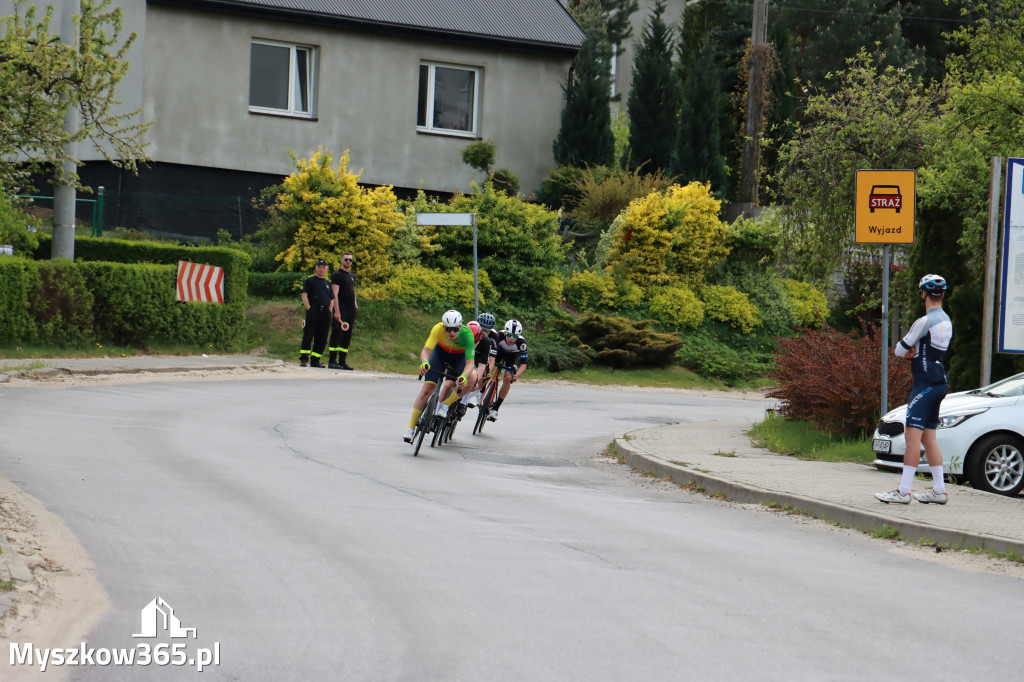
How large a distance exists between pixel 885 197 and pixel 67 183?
1390 cm

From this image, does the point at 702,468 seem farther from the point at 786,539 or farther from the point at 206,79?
the point at 206,79

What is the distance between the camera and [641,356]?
92.5 feet

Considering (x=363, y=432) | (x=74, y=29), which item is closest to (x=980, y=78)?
(x=363, y=432)

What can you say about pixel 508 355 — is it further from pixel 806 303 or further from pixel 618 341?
Result: pixel 806 303

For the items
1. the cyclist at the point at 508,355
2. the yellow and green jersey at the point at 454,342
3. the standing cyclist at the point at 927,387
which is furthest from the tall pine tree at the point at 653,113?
the standing cyclist at the point at 927,387

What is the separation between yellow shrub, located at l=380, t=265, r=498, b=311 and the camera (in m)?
27.8

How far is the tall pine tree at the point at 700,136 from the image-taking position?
1441 inches

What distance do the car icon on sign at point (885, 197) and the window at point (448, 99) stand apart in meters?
22.1

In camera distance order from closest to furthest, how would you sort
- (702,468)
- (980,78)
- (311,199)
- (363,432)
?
(702,468) < (363,432) < (980,78) < (311,199)

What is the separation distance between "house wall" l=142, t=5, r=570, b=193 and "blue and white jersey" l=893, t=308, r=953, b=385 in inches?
878

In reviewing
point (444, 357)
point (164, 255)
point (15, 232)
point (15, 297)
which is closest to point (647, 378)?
point (164, 255)

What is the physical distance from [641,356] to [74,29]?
13.1 m

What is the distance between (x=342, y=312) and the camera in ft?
78.4

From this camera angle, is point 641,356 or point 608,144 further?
point 608,144
